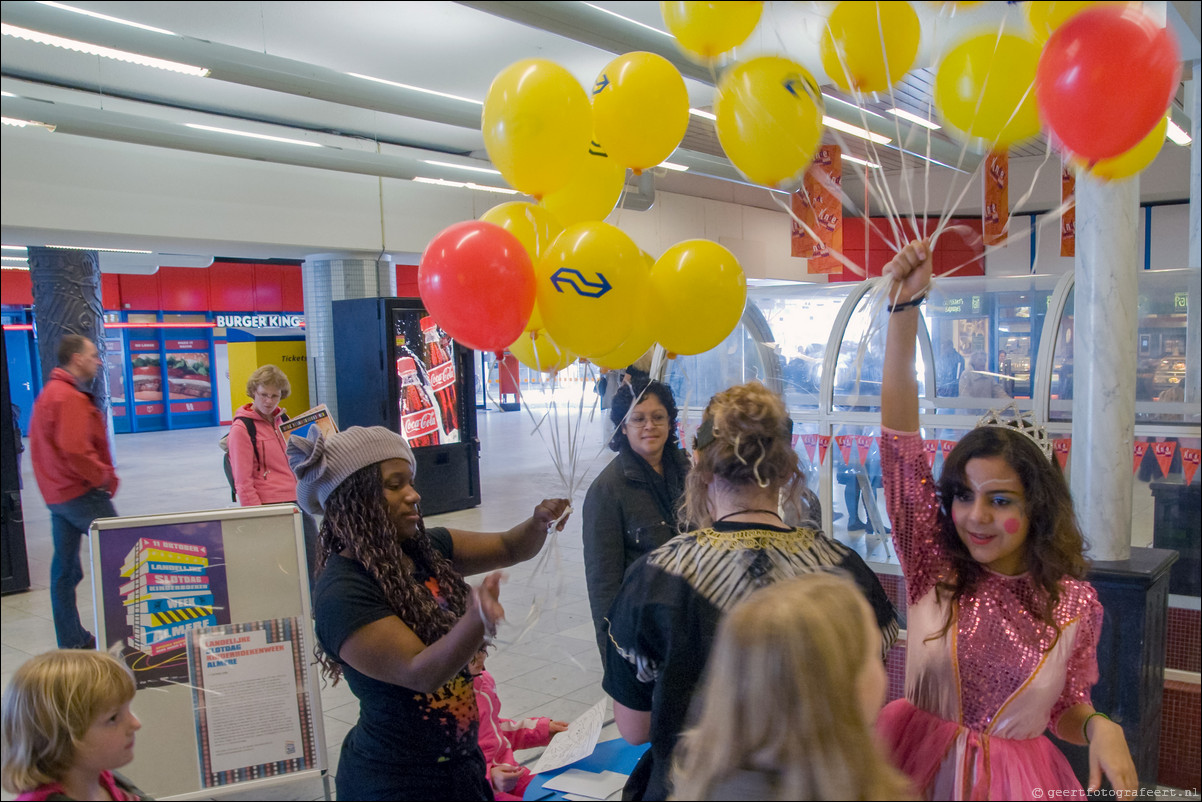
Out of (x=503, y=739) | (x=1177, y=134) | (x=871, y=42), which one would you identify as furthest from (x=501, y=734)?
(x=1177, y=134)

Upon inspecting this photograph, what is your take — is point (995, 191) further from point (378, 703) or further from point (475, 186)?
point (378, 703)

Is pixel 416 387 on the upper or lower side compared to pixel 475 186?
lower

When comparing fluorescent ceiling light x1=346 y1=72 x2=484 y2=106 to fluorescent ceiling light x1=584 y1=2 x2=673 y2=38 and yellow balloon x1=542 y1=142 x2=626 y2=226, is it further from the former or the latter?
yellow balloon x1=542 y1=142 x2=626 y2=226

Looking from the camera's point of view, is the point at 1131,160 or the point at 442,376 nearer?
the point at 1131,160

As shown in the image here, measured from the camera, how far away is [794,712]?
933 mm

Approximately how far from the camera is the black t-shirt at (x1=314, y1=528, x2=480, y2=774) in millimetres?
1627

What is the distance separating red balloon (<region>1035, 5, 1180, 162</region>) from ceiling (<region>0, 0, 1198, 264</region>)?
12.0 inches

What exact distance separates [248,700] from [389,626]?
5.10 ft

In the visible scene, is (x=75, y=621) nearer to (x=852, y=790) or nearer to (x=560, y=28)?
(x=560, y=28)

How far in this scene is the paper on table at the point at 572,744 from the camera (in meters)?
2.25

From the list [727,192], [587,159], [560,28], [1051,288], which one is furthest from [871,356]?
[727,192]

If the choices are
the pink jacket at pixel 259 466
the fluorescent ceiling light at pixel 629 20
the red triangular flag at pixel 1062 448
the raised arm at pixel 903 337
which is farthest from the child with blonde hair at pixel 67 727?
the red triangular flag at pixel 1062 448

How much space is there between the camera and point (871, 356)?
576 cm

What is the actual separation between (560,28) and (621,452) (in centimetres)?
247
